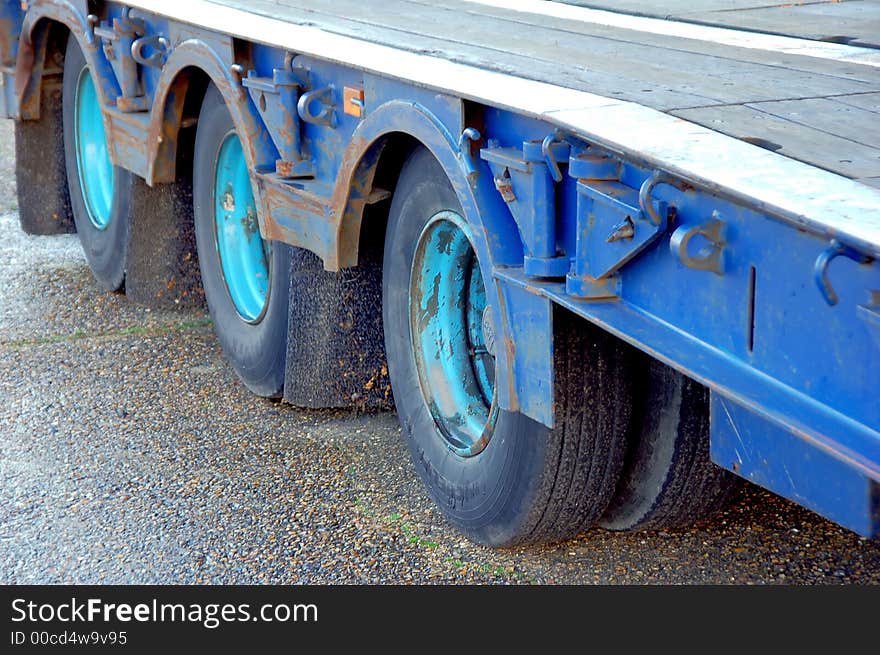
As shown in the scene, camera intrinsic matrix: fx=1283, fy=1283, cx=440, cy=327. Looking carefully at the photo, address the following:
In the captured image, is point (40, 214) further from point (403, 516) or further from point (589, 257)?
point (589, 257)

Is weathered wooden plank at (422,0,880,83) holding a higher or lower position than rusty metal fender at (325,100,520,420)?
higher

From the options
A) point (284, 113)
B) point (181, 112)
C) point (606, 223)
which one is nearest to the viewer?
point (606, 223)

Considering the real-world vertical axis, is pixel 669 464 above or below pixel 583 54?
below

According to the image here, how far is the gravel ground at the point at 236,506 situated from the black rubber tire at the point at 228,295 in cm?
12

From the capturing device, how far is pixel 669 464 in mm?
2996

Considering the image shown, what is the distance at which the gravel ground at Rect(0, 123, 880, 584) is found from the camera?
3285mm

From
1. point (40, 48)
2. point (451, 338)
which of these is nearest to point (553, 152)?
point (451, 338)

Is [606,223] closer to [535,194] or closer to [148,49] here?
[535,194]

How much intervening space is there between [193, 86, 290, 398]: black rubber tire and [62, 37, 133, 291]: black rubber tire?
57cm

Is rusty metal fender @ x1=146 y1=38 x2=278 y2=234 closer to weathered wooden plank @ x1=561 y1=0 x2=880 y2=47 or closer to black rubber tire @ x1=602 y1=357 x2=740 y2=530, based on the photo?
weathered wooden plank @ x1=561 y1=0 x2=880 y2=47

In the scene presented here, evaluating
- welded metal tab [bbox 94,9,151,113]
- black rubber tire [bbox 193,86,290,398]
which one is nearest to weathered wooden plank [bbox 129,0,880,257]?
black rubber tire [bbox 193,86,290,398]

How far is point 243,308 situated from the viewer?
465 cm

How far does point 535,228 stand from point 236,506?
4.96ft

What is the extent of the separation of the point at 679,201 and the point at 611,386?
863mm
